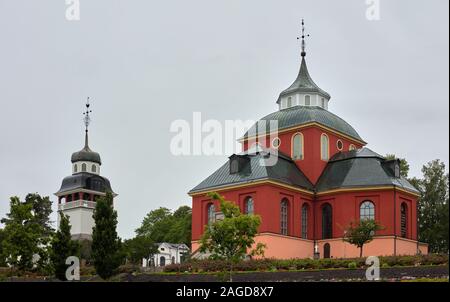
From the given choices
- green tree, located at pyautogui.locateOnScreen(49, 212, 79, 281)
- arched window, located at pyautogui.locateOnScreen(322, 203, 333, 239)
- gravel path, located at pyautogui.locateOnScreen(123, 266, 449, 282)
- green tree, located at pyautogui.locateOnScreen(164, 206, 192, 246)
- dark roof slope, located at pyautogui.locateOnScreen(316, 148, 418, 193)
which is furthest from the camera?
green tree, located at pyautogui.locateOnScreen(164, 206, 192, 246)

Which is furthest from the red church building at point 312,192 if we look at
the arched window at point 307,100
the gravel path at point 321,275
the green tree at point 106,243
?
the green tree at point 106,243

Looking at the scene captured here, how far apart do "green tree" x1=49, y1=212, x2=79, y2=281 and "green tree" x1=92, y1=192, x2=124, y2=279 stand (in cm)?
161

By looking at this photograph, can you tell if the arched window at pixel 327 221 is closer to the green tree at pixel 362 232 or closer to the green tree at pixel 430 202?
the green tree at pixel 362 232

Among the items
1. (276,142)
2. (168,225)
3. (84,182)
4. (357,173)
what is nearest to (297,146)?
(276,142)

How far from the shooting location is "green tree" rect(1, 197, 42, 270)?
42406 millimetres

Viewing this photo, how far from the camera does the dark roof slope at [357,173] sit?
52438 millimetres

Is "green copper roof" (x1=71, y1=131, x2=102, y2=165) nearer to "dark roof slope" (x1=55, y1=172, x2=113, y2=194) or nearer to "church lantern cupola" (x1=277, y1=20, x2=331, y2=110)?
"dark roof slope" (x1=55, y1=172, x2=113, y2=194)

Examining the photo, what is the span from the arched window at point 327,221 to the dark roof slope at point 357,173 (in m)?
1.40

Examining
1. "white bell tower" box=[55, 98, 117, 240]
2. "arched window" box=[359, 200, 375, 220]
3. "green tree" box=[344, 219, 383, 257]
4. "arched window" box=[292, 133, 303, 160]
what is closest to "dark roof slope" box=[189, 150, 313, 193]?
"arched window" box=[292, 133, 303, 160]

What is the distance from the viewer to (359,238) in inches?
1896

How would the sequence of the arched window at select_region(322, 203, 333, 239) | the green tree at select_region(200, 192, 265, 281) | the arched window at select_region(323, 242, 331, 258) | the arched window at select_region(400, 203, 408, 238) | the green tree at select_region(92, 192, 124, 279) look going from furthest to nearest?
1. the arched window at select_region(322, 203, 333, 239)
2. the arched window at select_region(400, 203, 408, 238)
3. the arched window at select_region(323, 242, 331, 258)
4. the green tree at select_region(92, 192, 124, 279)
5. the green tree at select_region(200, 192, 265, 281)

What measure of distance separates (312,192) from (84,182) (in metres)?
29.0
